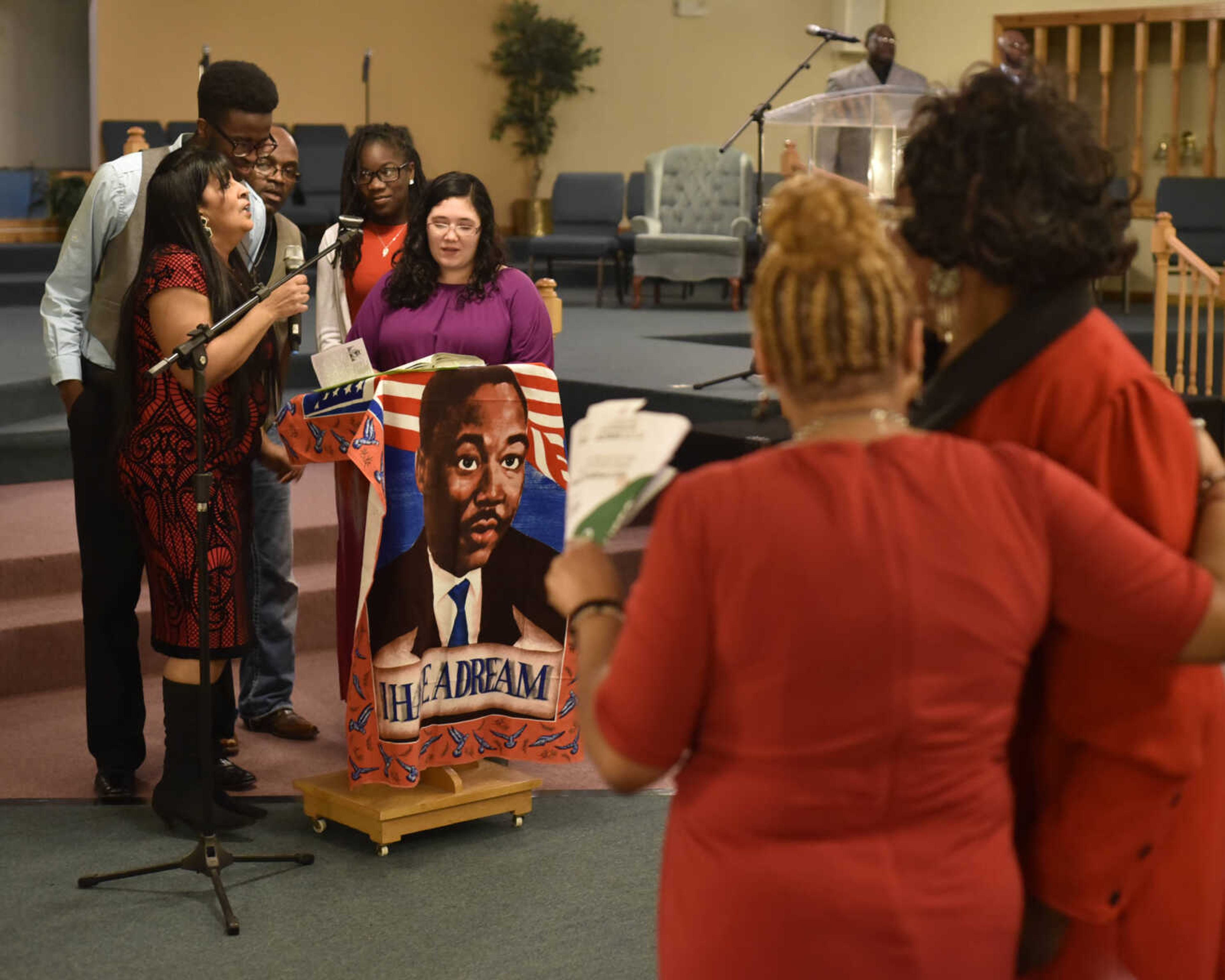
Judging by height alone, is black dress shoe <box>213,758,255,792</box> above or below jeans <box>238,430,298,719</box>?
below

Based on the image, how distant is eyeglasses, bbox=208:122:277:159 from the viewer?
10.7ft

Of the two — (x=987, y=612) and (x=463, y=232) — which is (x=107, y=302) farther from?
(x=987, y=612)

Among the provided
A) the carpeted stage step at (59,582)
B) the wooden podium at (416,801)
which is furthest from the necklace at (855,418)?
the carpeted stage step at (59,582)

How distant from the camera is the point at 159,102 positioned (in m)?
11.0

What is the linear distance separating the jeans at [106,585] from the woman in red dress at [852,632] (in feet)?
7.41

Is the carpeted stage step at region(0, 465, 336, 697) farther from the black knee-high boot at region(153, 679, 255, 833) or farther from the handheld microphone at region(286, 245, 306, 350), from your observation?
the handheld microphone at region(286, 245, 306, 350)

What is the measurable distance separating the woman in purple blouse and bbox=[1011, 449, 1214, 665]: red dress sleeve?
7.37 ft

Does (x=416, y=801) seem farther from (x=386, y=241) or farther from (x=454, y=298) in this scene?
(x=386, y=241)

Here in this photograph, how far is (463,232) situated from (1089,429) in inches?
89.8

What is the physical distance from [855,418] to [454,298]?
230cm

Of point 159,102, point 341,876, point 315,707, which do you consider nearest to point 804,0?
point 159,102

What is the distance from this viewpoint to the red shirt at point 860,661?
3.54ft

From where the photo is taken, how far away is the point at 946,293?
49.8 inches

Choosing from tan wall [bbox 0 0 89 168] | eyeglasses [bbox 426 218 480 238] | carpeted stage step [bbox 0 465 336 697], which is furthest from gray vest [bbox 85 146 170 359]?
tan wall [bbox 0 0 89 168]
